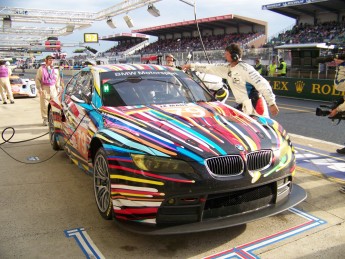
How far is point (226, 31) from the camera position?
5556cm

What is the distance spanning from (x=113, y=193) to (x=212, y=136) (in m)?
0.96

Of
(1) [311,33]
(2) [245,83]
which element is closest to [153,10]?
(1) [311,33]

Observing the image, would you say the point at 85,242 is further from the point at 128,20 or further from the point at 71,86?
the point at 128,20

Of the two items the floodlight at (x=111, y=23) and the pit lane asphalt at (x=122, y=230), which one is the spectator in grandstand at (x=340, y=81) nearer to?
the pit lane asphalt at (x=122, y=230)

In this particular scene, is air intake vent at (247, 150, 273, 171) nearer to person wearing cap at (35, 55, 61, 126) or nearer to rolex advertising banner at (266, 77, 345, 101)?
person wearing cap at (35, 55, 61, 126)

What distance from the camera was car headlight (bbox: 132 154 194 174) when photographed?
2.76 meters

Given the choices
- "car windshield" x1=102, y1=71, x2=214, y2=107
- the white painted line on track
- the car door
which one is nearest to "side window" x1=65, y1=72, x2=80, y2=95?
the car door

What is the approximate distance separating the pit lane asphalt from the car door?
19.5 inches

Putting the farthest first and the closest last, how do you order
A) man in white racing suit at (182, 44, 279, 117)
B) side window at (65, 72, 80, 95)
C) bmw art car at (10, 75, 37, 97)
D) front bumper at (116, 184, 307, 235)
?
→ bmw art car at (10, 75, 37, 97), side window at (65, 72, 80, 95), man in white racing suit at (182, 44, 279, 117), front bumper at (116, 184, 307, 235)

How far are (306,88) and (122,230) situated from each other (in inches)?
509

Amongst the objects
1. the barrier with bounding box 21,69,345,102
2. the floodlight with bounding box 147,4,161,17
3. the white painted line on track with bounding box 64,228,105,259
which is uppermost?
the floodlight with bounding box 147,4,161,17

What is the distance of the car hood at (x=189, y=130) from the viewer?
2.90 metres

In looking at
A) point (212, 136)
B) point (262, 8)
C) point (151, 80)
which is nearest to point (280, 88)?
point (151, 80)

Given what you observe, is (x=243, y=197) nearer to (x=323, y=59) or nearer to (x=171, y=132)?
(x=171, y=132)
